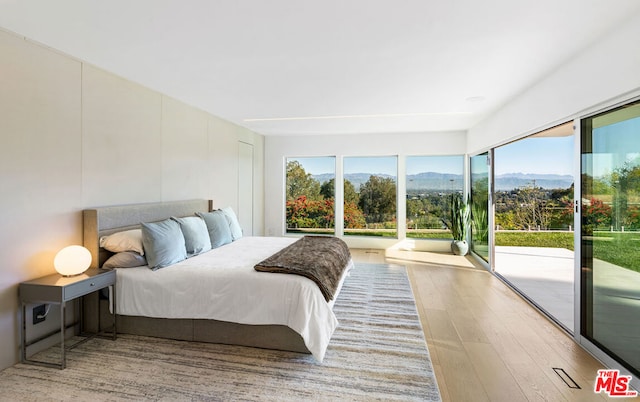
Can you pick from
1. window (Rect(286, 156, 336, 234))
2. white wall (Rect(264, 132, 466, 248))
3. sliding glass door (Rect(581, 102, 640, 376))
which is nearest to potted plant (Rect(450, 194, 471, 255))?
white wall (Rect(264, 132, 466, 248))

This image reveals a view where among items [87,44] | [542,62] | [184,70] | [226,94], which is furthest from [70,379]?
[542,62]

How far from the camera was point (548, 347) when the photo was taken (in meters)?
2.70

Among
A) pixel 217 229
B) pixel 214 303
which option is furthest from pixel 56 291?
pixel 217 229

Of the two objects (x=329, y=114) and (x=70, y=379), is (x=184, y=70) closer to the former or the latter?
(x=329, y=114)

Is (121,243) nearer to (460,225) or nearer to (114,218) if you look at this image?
(114,218)

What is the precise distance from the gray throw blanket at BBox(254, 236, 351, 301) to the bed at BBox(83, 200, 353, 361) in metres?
0.07

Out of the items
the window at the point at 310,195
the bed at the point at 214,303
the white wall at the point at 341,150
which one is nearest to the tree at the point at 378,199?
the white wall at the point at 341,150

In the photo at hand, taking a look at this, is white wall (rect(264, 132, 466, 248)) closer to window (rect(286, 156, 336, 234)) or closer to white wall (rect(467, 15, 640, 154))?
window (rect(286, 156, 336, 234))

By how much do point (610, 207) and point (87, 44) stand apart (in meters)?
4.36

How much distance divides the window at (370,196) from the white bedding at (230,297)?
14.3 feet

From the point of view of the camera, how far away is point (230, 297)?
2678 mm

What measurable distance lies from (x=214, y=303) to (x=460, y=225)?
5.29m

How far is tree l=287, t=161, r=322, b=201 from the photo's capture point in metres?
7.32

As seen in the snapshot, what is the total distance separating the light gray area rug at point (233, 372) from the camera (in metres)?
2.09
